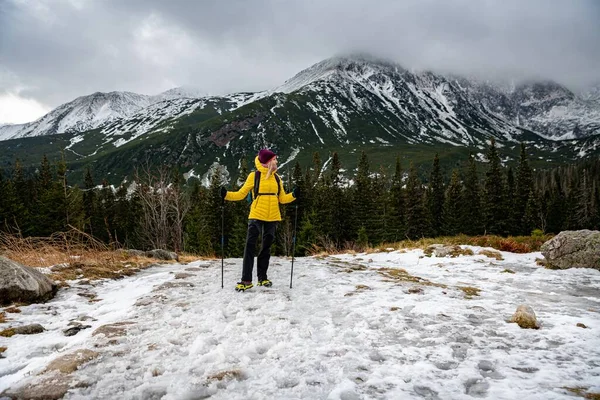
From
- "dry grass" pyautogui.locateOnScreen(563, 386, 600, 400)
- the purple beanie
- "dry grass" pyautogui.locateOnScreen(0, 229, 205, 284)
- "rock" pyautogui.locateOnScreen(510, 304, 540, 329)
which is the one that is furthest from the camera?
"dry grass" pyautogui.locateOnScreen(0, 229, 205, 284)

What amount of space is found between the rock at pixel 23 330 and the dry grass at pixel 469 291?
678 centimetres

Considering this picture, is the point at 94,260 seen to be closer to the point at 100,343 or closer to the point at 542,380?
the point at 100,343

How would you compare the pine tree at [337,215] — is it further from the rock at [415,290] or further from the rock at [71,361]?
the rock at [71,361]

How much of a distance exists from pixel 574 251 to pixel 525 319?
20.6 ft

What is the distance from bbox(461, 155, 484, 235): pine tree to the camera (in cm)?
5957

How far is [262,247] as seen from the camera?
7.47 meters

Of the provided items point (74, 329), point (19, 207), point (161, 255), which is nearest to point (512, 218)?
point (161, 255)

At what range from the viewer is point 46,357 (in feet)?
11.5

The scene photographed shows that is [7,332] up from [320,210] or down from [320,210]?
down

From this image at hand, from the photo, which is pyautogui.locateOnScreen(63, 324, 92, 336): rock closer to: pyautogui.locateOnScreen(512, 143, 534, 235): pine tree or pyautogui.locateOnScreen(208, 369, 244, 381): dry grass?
pyautogui.locateOnScreen(208, 369, 244, 381): dry grass

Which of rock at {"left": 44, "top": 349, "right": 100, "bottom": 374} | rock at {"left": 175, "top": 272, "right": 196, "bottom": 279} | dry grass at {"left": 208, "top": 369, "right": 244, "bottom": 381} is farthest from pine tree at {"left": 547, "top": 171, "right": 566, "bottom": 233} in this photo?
rock at {"left": 44, "top": 349, "right": 100, "bottom": 374}

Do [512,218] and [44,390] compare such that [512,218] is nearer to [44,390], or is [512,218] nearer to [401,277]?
[401,277]

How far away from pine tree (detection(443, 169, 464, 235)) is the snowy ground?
5771 centimetres

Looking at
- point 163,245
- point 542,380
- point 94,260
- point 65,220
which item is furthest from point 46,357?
point 65,220
